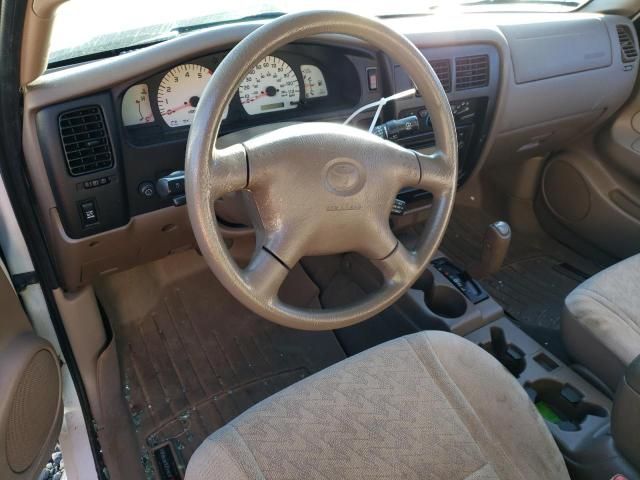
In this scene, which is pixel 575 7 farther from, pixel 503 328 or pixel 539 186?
pixel 503 328

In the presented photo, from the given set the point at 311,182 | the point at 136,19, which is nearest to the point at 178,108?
the point at 136,19

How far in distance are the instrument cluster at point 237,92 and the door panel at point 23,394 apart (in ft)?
1.58

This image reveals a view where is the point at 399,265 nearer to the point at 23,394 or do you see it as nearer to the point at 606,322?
the point at 606,322

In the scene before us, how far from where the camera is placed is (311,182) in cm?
106

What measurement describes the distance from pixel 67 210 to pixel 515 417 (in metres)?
1.05

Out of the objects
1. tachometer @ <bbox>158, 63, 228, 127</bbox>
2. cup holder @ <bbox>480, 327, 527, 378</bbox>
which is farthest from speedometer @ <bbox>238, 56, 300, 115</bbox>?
cup holder @ <bbox>480, 327, 527, 378</bbox>

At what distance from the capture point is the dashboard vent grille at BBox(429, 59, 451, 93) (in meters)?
1.67

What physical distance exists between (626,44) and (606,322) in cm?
122

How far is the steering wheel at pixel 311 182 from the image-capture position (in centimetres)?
96

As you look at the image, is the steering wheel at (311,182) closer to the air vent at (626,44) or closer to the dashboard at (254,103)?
the dashboard at (254,103)

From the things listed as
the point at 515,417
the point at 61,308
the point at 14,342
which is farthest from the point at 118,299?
the point at 515,417

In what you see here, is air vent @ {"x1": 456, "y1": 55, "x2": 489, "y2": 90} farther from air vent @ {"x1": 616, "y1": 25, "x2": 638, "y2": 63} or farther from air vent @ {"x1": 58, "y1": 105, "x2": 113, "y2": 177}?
air vent @ {"x1": 58, "y1": 105, "x2": 113, "y2": 177}

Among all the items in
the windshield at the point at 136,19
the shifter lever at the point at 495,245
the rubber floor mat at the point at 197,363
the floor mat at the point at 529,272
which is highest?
the windshield at the point at 136,19

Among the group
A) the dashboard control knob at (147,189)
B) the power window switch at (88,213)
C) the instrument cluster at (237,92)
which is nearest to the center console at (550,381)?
the instrument cluster at (237,92)
